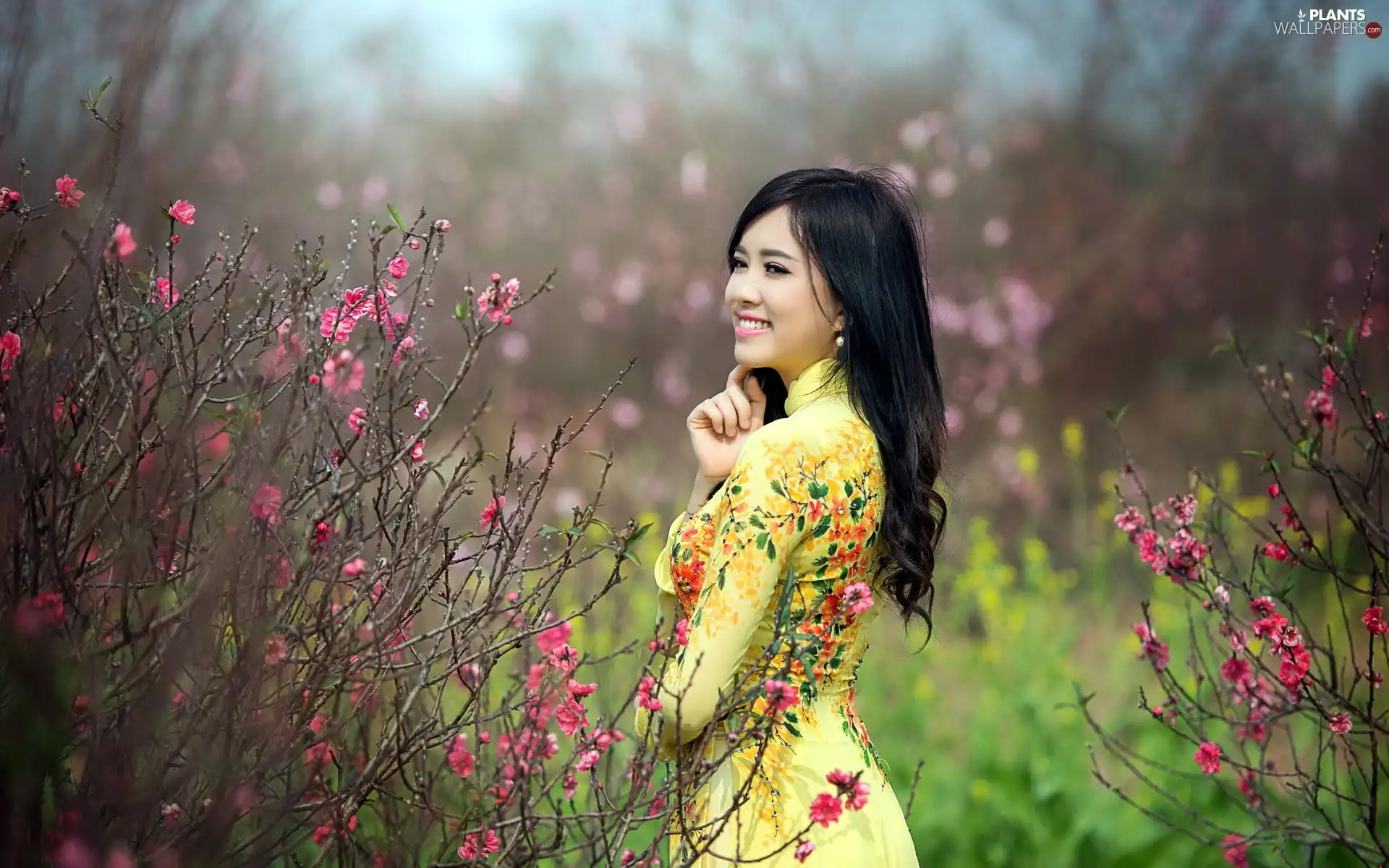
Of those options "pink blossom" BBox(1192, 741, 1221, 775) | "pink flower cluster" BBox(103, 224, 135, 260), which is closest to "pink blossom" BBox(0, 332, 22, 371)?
"pink flower cluster" BBox(103, 224, 135, 260)

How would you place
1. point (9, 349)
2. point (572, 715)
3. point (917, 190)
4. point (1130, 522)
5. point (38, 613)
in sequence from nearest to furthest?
point (38, 613) < point (9, 349) < point (572, 715) < point (1130, 522) < point (917, 190)

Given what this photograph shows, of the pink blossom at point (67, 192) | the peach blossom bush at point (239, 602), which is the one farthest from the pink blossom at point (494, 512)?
the pink blossom at point (67, 192)

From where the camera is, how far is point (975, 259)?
264 inches

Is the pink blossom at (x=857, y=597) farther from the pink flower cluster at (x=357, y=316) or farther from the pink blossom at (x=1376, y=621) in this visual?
the pink blossom at (x=1376, y=621)

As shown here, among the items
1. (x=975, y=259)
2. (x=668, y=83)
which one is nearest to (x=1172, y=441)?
(x=975, y=259)

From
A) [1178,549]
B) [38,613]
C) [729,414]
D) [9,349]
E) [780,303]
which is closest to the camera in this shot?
[38,613]

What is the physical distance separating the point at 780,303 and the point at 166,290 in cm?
88

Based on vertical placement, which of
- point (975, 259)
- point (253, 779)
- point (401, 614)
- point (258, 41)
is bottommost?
point (253, 779)

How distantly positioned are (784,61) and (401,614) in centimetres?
612

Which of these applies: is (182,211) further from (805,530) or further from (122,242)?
(805,530)

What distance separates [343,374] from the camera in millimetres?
1396

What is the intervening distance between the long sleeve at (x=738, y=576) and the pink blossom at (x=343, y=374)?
20.8 inches

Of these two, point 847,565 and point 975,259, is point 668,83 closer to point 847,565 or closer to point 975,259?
point 975,259

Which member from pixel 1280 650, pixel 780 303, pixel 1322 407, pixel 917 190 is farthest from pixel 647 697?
pixel 917 190
